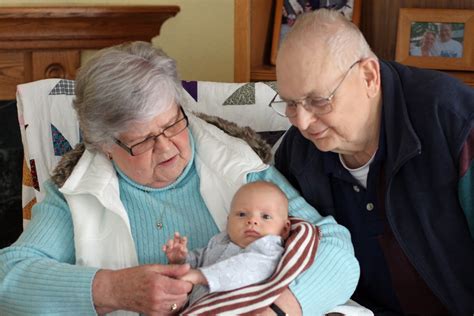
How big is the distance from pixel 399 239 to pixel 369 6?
137 cm

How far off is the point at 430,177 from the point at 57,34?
136 centimetres

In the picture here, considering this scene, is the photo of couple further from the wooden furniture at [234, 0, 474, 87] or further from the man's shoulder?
the man's shoulder

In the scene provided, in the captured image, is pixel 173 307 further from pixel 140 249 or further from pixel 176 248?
pixel 140 249

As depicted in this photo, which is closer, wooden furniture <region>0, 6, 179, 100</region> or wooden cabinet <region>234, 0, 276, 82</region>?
wooden furniture <region>0, 6, 179, 100</region>

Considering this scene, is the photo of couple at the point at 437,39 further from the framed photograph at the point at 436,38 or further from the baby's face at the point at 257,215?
the baby's face at the point at 257,215

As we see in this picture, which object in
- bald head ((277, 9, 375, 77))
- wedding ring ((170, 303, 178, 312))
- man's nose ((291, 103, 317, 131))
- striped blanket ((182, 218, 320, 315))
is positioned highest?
bald head ((277, 9, 375, 77))

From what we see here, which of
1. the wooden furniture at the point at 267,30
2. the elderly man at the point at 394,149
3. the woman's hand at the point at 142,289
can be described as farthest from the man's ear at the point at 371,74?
the wooden furniture at the point at 267,30

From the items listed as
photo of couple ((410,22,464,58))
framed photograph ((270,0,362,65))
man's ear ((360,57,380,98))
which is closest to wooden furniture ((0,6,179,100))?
framed photograph ((270,0,362,65))

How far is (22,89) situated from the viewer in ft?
7.58

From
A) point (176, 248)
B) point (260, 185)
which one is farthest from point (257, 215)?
point (176, 248)

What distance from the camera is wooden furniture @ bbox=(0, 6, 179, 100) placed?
249cm

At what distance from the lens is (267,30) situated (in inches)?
117

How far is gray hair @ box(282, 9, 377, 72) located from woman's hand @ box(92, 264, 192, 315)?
1.84 feet

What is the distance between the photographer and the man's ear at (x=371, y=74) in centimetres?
175
